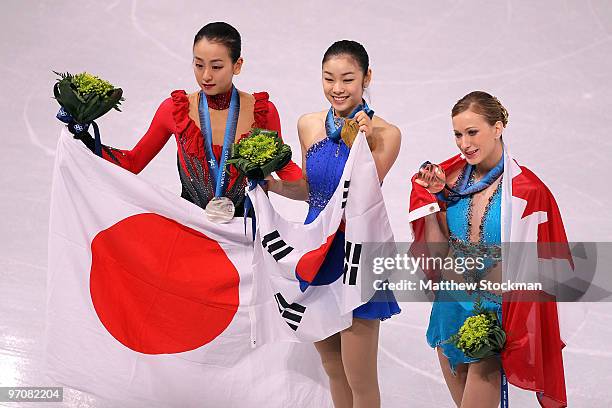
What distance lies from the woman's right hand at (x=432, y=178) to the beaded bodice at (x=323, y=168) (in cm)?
39

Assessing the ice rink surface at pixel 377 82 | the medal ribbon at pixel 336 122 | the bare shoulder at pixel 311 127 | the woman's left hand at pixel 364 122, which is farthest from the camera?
the ice rink surface at pixel 377 82

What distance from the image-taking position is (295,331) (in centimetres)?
507

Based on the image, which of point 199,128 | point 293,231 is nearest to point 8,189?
point 199,128

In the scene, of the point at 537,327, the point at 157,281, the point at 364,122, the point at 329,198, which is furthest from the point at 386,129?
the point at 157,281

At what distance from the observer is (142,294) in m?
5.60

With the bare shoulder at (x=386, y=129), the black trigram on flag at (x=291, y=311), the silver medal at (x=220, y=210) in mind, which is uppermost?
the bare shoulder at (x=386, y=129)

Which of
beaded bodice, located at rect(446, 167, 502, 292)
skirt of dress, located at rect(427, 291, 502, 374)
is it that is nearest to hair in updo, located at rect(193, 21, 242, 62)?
beaded bodice, located at rect(446, 167, 502, 292)

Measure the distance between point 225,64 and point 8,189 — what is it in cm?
372

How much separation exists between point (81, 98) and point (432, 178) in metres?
1.86

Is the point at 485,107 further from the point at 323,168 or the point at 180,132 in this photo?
the point at 180,132

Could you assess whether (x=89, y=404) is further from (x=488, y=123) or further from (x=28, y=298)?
(x=488, y=123)

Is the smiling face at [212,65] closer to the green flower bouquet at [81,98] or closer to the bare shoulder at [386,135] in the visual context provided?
the green flower bouquet at [81,98]

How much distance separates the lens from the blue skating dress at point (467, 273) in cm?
463

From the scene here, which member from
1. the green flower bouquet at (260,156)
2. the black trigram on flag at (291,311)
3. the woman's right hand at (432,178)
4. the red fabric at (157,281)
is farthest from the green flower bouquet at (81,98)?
the woman's right hand at (432,178)
